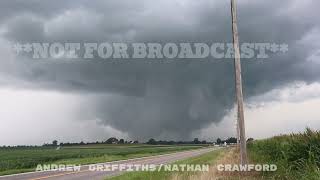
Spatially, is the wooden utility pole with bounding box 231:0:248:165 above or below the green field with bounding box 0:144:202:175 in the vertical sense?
above

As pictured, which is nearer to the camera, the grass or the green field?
the grass

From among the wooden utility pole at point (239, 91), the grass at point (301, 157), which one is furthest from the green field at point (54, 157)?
the grass at point (301, 157)

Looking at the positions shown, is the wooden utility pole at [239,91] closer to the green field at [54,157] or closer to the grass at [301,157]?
the grass at [301,157]

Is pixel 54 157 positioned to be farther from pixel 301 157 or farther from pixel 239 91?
pixel 301 157

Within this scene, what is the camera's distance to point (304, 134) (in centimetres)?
1933

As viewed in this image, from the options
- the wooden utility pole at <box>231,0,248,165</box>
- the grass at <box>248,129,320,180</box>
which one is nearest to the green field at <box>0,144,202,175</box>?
the wooden utility pole at <box>231,0,248,165</box>

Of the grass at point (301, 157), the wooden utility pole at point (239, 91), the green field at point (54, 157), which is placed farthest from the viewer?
the green field at point (54, 157)

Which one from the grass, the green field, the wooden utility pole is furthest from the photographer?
the green field

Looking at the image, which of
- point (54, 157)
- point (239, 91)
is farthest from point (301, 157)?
point (54, 157)

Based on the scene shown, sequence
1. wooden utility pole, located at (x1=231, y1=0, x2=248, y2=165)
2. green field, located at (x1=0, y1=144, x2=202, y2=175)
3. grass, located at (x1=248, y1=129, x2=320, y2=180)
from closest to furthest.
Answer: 1. grass, located at (x1=248, y1=129, x2=320, y2=180)
2. wooden utility pole, located at (x1=231, y1=0, x2=248, y2=165)
3. green field, located at (x1=0, y1=144, x2=202, y2=175)

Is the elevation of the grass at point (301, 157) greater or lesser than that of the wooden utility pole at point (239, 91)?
lesser

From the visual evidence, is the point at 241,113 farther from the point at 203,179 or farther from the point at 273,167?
the point at 203,179

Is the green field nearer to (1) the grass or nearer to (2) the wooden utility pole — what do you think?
(2) the wooden utility pole

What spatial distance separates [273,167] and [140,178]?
5549 mm
